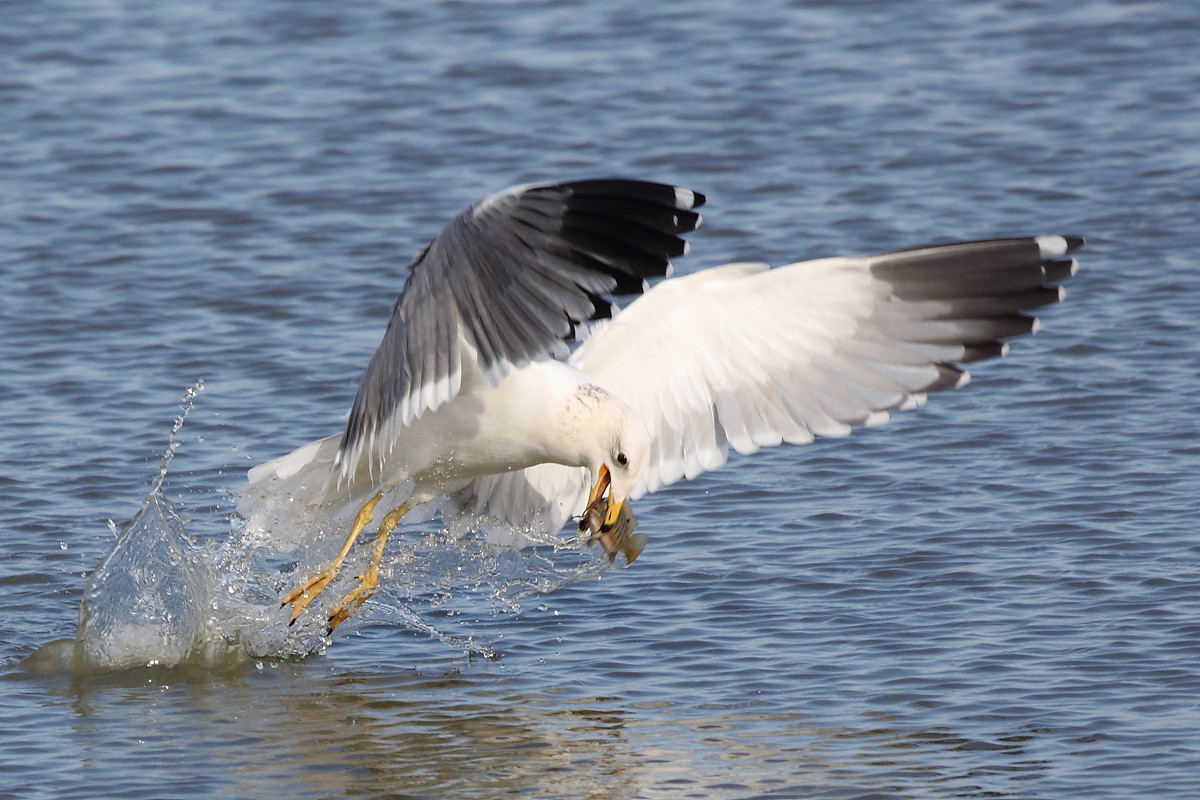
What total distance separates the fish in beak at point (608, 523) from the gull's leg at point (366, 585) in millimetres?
710

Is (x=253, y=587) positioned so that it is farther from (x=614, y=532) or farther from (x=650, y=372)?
(x=650, y=372)

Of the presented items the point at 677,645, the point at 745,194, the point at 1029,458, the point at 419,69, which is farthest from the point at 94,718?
the point at 419,69

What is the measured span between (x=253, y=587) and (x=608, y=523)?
148cm

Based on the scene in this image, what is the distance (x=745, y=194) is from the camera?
1126 cm

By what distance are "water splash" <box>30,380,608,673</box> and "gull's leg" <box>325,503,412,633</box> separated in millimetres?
204

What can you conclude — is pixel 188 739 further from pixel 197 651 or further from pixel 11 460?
pixel 11 460

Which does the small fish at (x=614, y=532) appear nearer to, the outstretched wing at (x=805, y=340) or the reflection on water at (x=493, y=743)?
the outstretched wing at (x=805, y=340)

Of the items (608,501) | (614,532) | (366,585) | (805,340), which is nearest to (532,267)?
(608,501)

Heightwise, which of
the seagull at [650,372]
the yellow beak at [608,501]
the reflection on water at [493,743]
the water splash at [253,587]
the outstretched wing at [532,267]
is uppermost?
the outstretched wing at [532,267]

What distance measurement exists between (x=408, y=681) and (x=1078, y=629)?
2138mm

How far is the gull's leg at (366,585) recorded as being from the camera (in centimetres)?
648

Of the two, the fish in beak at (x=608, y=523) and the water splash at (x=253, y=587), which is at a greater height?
the fish in beak at (x=608, y=523)

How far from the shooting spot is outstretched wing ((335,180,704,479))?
5.19 metres

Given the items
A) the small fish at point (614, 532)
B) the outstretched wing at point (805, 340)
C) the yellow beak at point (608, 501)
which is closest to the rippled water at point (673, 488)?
the small fish at point (614, 532)
